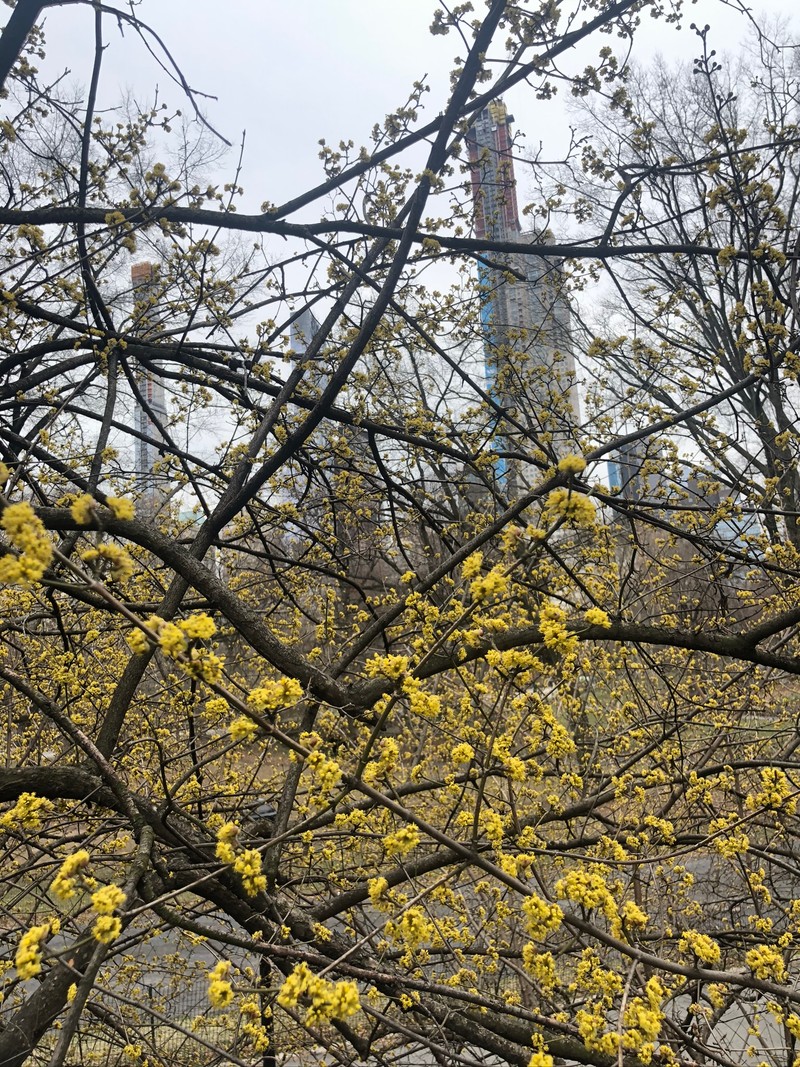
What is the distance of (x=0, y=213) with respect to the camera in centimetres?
321

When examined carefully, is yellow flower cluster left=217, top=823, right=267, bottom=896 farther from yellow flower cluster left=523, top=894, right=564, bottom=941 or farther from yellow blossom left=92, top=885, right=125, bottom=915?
yellow flower cluster left=523, top=894, right=564, bottom=941

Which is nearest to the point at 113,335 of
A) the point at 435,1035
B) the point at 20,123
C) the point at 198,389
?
the point at 198,389

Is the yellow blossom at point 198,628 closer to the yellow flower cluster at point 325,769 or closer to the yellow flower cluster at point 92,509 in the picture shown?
the yellow flower cluster at point 92,509

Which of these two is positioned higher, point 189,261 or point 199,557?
point 189,261

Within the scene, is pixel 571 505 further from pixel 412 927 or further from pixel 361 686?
pixel 361 686

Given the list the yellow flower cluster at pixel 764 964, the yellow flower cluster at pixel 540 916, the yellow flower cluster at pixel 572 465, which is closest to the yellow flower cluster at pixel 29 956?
the yellow flower cluster at pixel 540 916

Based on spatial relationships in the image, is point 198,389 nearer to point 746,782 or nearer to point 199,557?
point 199,557

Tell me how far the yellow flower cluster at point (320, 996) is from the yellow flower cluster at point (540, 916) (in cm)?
43

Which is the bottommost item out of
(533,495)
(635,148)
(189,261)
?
(533,495)

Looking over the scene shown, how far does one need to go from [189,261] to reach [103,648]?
319 cm

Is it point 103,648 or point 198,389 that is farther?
point 103,648

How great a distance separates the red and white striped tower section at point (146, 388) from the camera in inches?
158

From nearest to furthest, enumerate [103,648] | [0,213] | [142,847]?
A: 1. [142,847]
2. [0,213]
3. [103,648]

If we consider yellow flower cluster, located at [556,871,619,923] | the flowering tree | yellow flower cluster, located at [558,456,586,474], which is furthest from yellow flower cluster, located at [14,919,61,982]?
yellow flower cluster, located at [558,456,586,474]
